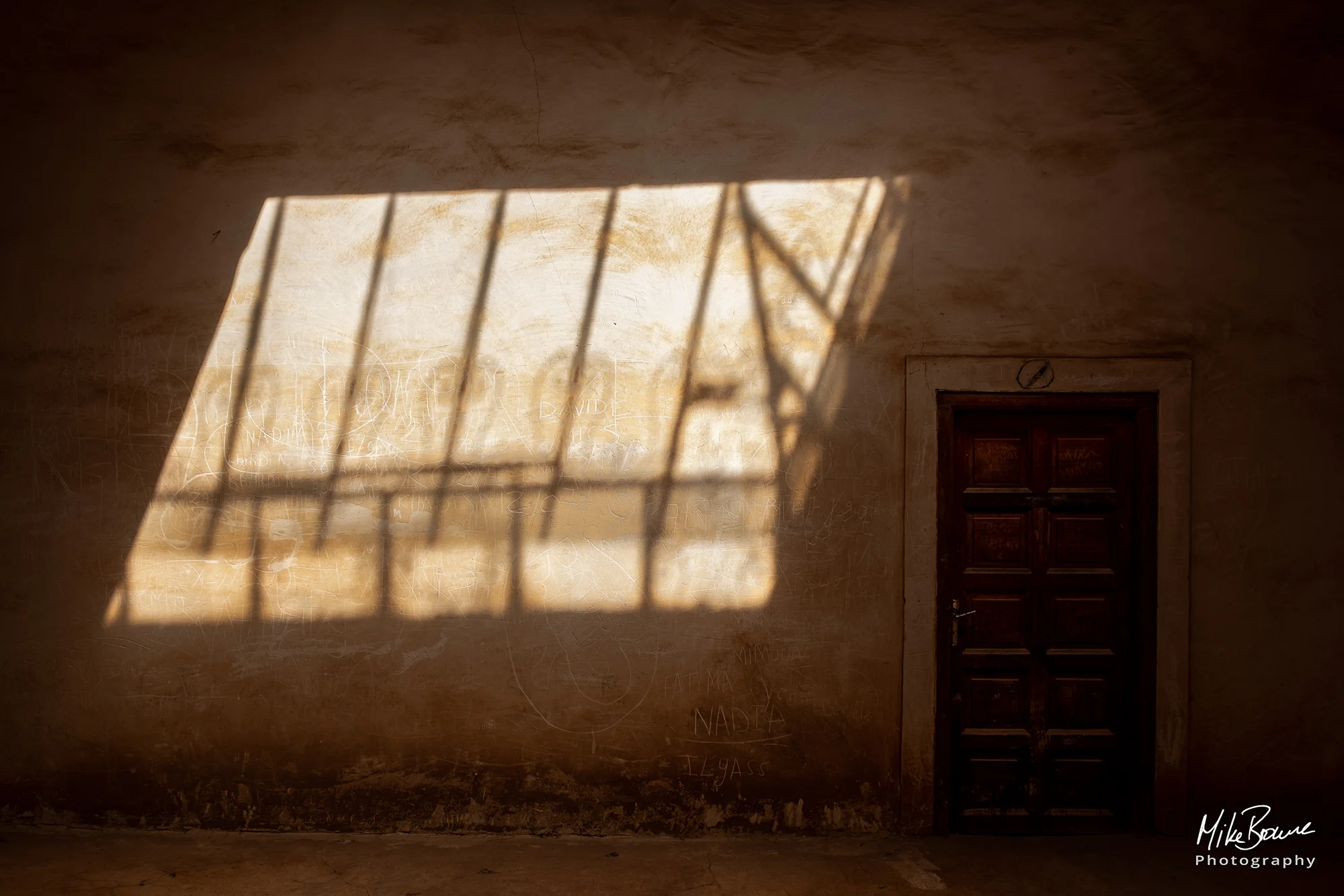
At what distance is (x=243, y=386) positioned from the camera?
417 centimetres

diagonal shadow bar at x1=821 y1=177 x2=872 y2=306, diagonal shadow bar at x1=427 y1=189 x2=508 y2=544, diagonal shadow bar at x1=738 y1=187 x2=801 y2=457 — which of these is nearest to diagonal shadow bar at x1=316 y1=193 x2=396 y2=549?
diagonal shadow bar at x1=427 y1=189 x2=508 y2=544

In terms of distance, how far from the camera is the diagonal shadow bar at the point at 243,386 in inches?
164

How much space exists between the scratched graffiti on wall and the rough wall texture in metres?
0.02

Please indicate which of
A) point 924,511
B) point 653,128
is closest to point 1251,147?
point 924,511

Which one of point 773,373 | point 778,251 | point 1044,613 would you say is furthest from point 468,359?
point 1044,613

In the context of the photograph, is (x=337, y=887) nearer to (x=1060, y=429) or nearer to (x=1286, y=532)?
Answer: (x=1060, y=429)

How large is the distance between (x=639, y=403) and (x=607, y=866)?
2.27m

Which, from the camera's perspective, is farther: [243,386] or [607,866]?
[243,386]

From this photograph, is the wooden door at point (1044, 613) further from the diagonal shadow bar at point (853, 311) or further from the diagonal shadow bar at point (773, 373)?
the diagonal shadow bar at point (773, 373)

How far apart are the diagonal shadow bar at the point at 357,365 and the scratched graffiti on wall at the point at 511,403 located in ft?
0.03

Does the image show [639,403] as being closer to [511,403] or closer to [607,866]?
[511,403]

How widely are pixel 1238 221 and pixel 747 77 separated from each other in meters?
2.66

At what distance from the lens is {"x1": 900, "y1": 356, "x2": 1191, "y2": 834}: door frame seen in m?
4.04

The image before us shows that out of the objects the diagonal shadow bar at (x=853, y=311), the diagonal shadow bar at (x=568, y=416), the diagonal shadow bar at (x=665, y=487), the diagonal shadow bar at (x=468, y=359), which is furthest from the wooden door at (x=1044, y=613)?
the diagonal shadow bar at (x=468, y=359)
